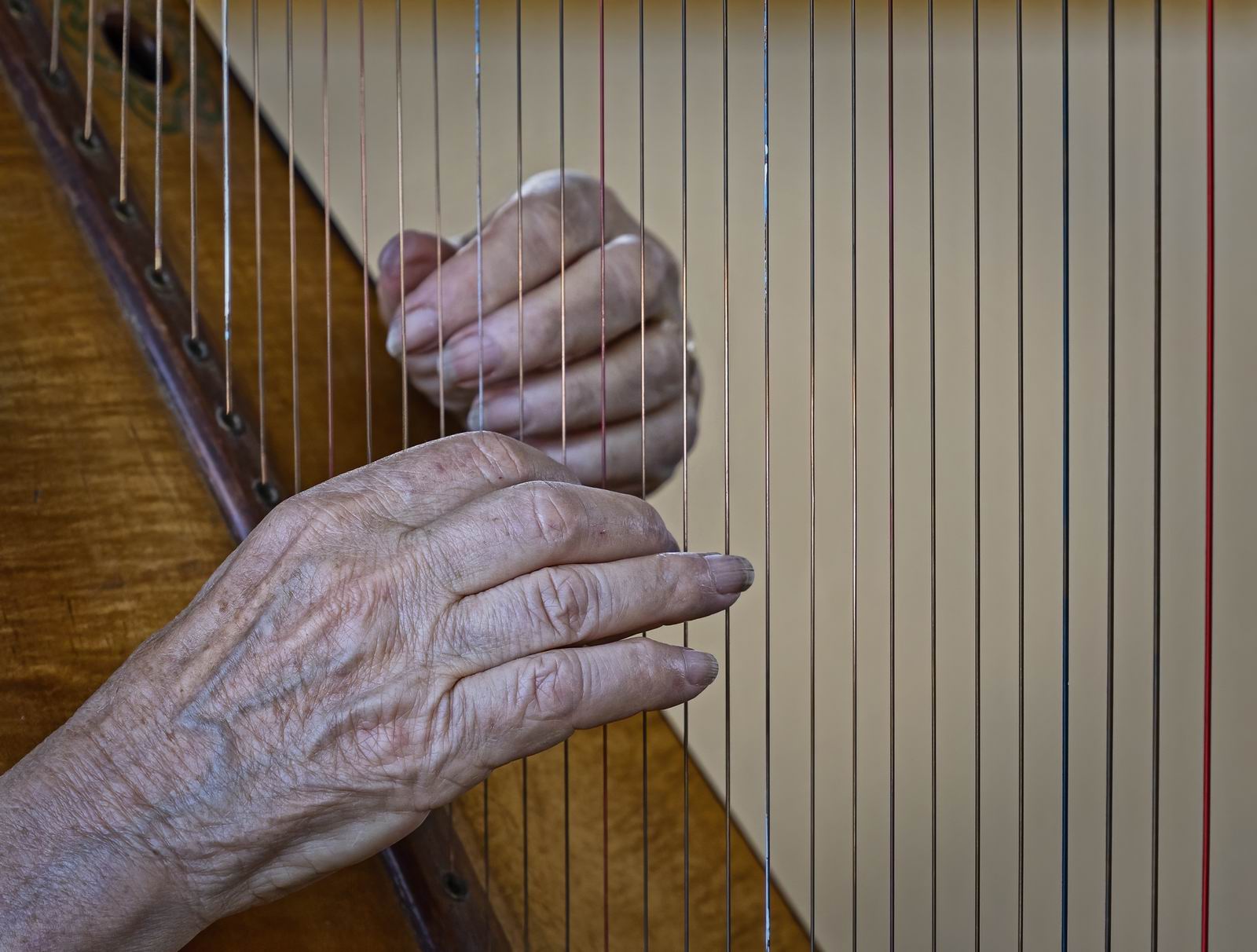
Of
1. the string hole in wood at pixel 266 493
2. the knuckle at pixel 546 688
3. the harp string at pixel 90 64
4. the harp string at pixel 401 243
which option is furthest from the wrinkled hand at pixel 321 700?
the harp string at pixel 90 64

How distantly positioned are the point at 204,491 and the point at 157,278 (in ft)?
0.54

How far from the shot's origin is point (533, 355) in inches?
37.4

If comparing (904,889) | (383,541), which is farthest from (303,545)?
(904,889)

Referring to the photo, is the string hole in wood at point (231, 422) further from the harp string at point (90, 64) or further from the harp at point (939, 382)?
the harp at point (939, 382)

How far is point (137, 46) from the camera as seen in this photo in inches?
38.6

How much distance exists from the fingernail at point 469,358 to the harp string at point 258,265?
0.11 m

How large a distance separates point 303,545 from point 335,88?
147 centimetres

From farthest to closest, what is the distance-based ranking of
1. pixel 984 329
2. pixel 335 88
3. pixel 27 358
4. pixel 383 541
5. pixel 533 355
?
pixel 984 329
pixel 335 88
pixel 533 355
pixel 27 358
pixel 383 541


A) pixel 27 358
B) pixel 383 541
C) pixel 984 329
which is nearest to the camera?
pixel 383 541

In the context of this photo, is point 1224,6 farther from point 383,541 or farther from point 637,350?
point 383,541

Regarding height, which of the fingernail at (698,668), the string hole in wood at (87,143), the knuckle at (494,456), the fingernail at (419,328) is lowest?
the fingernail at (698,668)

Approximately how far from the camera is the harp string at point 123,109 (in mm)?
915

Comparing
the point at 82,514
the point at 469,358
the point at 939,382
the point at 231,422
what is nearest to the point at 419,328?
the point at 469,358

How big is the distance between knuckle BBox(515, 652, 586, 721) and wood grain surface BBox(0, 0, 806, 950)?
0.25 m
